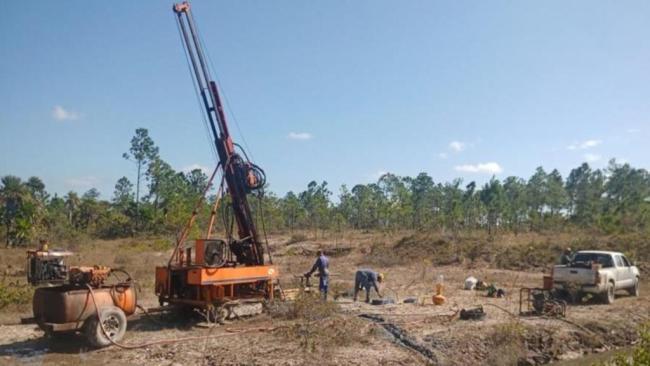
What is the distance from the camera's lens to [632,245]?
2825 cm

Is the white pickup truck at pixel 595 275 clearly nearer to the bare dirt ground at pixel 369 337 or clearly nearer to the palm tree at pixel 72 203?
the bare dirt ground at pixel 369 337

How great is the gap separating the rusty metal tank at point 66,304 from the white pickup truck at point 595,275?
42.9ft

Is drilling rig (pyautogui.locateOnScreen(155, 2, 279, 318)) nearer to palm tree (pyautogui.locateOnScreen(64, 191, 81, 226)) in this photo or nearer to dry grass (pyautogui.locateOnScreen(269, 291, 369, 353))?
dry grass (pyautogui.locateOnScreen(269, 291, 369, 353))

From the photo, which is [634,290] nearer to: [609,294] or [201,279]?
[609,294]

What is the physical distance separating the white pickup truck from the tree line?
18627 mm

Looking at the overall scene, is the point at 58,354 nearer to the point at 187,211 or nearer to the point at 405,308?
the point at 405,308

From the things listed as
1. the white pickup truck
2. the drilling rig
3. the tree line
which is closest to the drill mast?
the drilling rig

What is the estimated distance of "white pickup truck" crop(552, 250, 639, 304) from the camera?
16.7m

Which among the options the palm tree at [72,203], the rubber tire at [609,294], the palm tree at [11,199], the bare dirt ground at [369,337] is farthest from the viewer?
the palm tree at [72,203]

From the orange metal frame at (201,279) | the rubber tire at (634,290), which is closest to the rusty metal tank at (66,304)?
the orange metal frame at (201,279)

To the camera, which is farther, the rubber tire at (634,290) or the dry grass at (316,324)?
the rubber tire at (634,290)

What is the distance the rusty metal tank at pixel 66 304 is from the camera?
1074 cm

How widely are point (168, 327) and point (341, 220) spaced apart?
4537 centimetres

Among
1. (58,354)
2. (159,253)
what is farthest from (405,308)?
(159,253)
